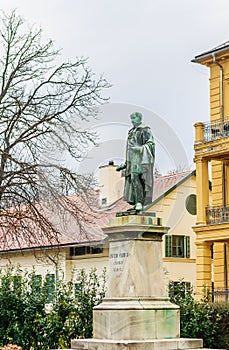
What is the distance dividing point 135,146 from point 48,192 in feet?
23.3

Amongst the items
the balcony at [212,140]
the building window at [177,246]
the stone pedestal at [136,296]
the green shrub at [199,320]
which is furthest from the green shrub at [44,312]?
the building window at [177,246]

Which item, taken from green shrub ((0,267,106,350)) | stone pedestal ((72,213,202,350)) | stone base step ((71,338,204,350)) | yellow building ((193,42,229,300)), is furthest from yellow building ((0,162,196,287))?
stone base step ((71,338,204,350))

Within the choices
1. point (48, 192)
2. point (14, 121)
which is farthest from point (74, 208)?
point (14, 121)

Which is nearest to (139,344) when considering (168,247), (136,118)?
(136,118)

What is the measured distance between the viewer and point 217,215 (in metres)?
32.7

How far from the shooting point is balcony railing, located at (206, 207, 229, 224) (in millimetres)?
32344

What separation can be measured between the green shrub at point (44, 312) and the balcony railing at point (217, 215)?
35.6 ft

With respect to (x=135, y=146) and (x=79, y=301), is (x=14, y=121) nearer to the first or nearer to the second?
(x=79, y=301)

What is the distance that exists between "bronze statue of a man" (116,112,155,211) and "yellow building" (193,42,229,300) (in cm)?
1407

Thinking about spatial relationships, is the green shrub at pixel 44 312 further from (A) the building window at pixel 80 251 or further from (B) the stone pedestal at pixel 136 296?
(A) the building window at pixel 80 251

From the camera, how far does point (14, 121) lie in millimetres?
24469

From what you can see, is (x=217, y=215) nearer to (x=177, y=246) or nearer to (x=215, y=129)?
(x=215, y=129)

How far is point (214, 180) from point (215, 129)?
2.30 metres

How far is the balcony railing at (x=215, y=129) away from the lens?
108 ft
